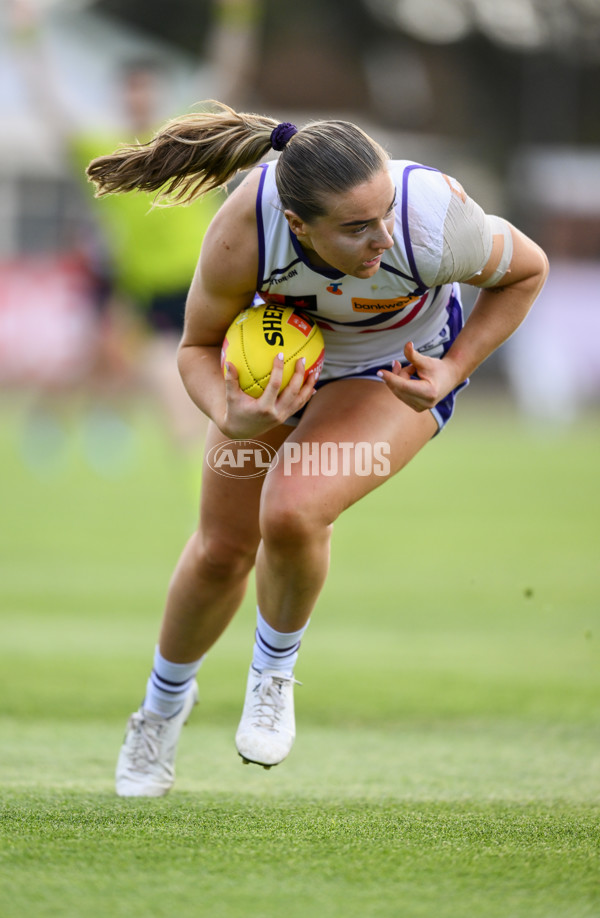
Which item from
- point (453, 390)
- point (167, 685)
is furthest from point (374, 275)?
point (167, 685)

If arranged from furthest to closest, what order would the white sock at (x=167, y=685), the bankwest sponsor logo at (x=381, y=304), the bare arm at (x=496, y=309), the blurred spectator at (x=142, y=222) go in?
the blurred spectator at (x=142, y=222), the white sock at (x=167, y=685), the bare arm at (x=496, y=309), the bankwest sponsor logo at (x=381, y=304)

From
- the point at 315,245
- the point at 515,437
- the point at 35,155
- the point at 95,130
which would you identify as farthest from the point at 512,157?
the point at 315,245

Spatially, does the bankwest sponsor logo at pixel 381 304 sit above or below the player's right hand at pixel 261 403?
above

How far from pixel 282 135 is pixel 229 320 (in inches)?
21.8

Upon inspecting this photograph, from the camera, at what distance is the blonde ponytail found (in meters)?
3.49

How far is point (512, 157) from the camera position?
3866cm

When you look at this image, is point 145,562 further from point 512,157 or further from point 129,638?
point 512,157

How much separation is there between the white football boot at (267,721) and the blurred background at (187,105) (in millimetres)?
5335

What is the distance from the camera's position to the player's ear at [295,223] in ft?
10.6

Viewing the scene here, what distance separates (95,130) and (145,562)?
315 cm

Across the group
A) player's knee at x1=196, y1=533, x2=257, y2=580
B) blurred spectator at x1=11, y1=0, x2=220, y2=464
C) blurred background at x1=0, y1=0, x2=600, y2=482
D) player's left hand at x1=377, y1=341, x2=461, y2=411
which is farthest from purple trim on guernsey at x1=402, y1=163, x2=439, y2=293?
blurred background at x1=0, y1=0, x2=600, y2=482

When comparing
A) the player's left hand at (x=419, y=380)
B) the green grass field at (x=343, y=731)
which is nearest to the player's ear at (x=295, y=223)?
the player's left hand at (x=419, y=380)

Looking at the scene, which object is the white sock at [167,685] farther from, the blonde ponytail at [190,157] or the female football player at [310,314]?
the blonde ponytail at [190,157]

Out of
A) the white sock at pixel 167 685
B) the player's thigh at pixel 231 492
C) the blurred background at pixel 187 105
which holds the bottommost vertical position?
the blurred background at pixel 187 105
